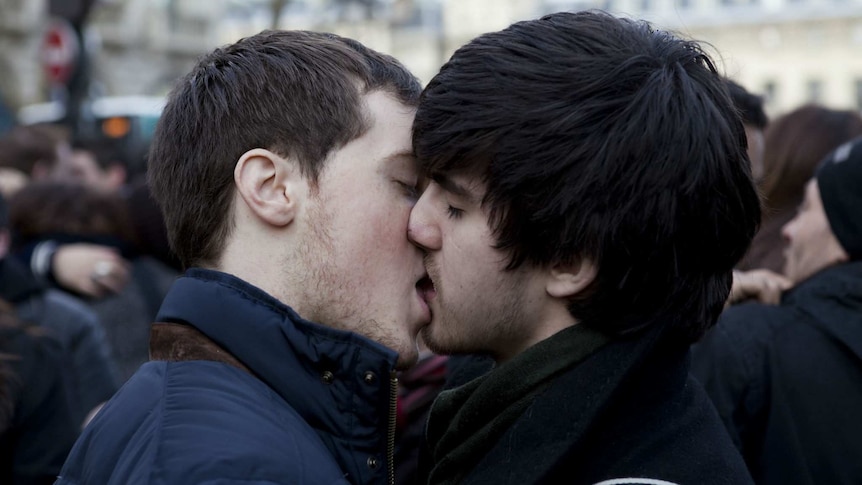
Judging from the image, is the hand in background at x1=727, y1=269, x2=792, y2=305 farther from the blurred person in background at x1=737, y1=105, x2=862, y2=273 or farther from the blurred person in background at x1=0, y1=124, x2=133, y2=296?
the blurred person in background at x1=0, y1=124, x2=133, y2=296

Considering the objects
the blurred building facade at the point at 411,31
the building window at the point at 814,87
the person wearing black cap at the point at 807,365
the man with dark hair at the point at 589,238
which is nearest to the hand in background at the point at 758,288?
the person wearing black cap at the point at 807,365

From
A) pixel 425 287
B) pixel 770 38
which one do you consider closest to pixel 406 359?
pixel 425 287

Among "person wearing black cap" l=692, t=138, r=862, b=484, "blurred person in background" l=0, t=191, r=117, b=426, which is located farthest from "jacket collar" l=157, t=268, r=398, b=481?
"blurred person in background" l=0, t=191, r=117, b=426

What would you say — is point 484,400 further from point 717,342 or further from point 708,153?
point 717,342

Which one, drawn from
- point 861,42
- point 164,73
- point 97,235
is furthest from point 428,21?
point 97,235

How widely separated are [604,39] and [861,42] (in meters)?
58.1

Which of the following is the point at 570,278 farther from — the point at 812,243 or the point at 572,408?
the point at 812,243

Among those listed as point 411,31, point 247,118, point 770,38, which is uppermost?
point 247,118

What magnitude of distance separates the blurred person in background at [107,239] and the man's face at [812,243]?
302cm

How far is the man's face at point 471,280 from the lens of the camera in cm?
206

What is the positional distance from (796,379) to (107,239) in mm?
3527

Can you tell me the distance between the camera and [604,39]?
1990mm

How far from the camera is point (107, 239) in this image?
5180 millimetres

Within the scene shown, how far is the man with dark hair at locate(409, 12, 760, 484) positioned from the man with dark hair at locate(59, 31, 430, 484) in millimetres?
161
